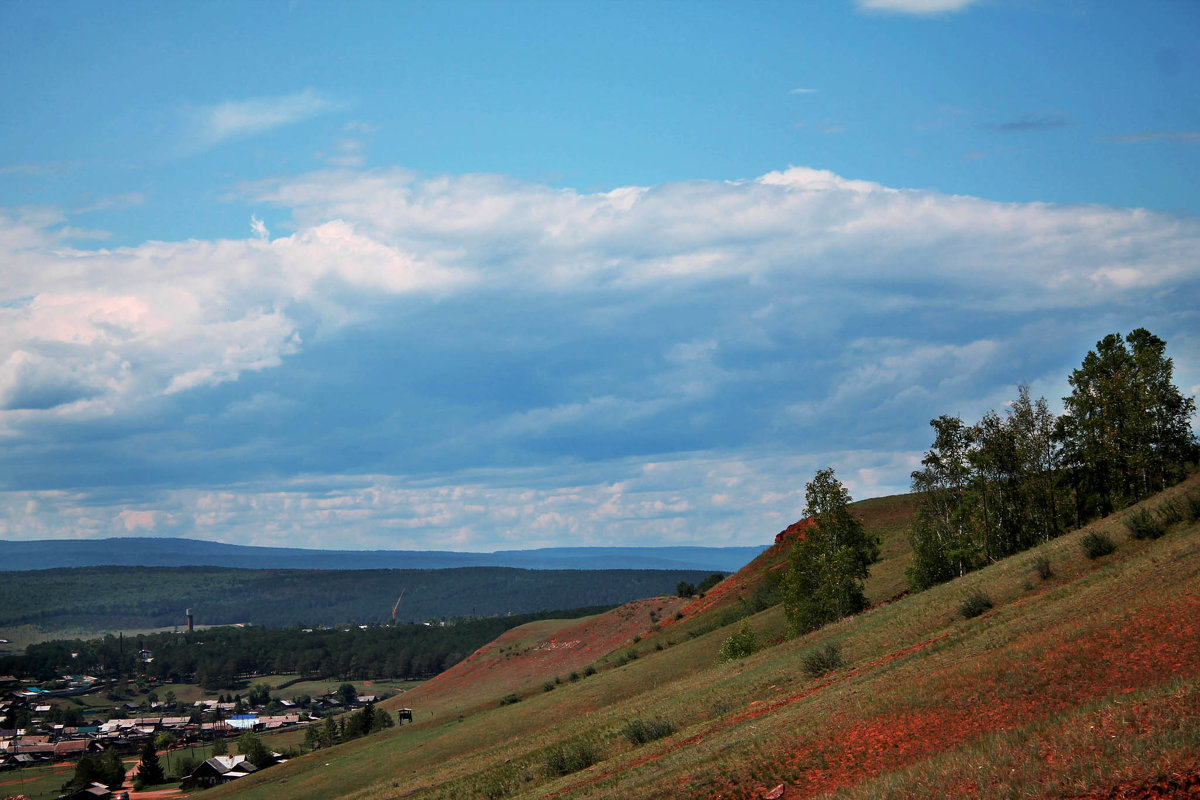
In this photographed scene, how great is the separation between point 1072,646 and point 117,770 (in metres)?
121

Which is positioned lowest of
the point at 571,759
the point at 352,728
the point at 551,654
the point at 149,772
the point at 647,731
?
the point at 149,772

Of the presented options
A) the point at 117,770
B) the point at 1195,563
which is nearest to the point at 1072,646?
the point at 1195,563

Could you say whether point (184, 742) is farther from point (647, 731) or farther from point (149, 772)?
point (647, 731)

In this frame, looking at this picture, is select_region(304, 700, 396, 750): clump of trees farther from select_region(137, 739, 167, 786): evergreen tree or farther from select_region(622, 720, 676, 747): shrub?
select_region(622, 720, 676, 747): shrub

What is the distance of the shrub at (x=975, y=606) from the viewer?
135 feet

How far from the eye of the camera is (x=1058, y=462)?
7169 centimetres

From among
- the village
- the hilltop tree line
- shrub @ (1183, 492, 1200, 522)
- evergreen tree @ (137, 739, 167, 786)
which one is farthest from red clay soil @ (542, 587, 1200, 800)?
evergreen tree @ (137, 739, 167, 786)

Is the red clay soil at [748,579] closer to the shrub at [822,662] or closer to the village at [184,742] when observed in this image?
the village at [184,742]

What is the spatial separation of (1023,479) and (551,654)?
253ft

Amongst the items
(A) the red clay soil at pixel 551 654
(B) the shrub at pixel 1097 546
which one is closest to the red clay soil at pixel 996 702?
(B) the shrub at pixel 1097 546

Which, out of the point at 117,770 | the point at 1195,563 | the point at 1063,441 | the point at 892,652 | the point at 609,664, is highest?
the point at 1063,441

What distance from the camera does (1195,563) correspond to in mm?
32031

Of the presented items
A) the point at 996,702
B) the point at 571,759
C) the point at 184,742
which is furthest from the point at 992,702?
the point at 184,742

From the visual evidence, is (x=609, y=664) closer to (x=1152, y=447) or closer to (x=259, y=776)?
(x=259, y=776)
